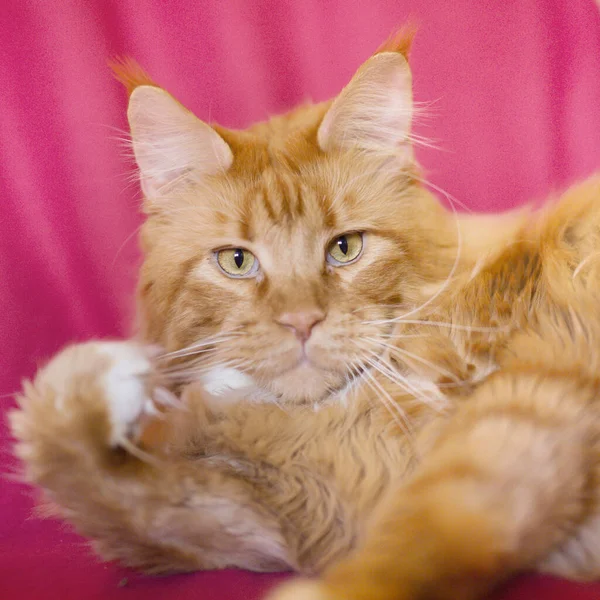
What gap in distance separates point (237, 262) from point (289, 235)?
13 cm

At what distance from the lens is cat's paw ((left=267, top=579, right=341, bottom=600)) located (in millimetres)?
754

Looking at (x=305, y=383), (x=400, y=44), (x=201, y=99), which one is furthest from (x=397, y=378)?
(x=201, y=99)

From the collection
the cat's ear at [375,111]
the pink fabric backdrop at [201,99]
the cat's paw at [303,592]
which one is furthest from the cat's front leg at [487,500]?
the pink fabric backdrop at [201,99]

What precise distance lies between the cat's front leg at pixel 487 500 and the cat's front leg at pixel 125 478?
28 centimetres

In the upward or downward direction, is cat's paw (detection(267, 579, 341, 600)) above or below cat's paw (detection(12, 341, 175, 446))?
below

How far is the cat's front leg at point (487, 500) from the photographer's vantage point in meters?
0.78

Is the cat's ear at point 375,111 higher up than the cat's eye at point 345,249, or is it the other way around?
the cat's ear at point 375,111

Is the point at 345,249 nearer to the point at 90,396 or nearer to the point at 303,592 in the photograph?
the point at 90,396

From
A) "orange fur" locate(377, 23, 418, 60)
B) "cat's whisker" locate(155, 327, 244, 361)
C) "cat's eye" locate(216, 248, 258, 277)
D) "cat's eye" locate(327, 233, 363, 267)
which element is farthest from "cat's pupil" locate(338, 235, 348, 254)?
"orange fur" locate(377, 23, 418, 60)

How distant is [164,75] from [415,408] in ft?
3.89

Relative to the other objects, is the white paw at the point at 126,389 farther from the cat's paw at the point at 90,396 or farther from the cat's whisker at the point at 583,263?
the cat's whisker at the point at 583,263

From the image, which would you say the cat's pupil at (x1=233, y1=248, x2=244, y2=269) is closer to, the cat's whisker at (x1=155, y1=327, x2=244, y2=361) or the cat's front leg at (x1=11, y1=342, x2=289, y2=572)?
the cat's whisker at (x1=155, y1=327, x2=244, y2=361)

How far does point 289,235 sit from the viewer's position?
4.37ft

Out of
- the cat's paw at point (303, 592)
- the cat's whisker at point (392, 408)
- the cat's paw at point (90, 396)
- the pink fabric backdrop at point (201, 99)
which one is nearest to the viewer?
the cat's paw at point (303, 592)
